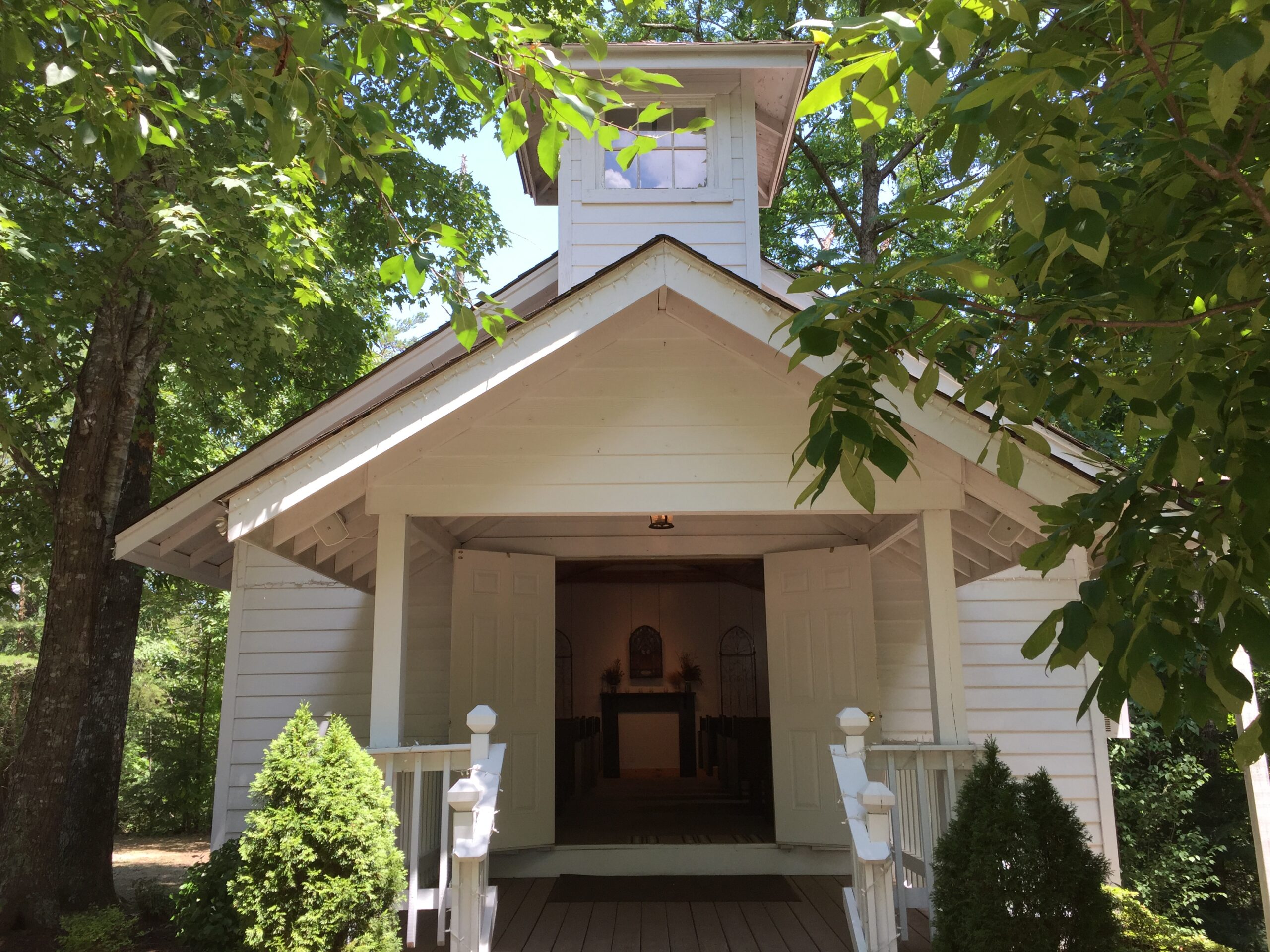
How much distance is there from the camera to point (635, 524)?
7.65 m

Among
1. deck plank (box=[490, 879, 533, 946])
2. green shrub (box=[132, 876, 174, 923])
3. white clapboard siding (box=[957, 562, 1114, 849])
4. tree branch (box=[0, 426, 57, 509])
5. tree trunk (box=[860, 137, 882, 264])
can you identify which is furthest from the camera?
tree trunk (box=[860, 137, 882, 264])

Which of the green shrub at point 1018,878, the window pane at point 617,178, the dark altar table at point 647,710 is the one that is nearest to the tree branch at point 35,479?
the window pane at point 617,178

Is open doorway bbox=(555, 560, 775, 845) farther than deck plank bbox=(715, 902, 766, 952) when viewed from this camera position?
Yes

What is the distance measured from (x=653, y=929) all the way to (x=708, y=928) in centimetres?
32

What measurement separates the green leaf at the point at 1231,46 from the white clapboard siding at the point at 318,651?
6912 mm

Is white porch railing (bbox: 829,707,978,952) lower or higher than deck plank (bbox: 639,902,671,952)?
higher

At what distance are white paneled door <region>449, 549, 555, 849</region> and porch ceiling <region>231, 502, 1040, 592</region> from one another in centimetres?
23

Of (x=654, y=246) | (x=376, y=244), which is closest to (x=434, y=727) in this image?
(x=654, y=246)

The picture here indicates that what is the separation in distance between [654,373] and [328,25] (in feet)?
9.40

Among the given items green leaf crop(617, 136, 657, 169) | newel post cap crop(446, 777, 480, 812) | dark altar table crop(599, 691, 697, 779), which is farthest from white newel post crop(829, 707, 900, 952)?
dark altar table crop(599, 691, 697, 779)

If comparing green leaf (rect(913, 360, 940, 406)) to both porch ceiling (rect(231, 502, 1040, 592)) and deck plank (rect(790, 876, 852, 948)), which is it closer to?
deck plank (rect(790, 876, 852, 948))

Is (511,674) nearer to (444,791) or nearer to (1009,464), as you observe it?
(444,791)

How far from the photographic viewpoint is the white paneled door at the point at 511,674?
281 inches

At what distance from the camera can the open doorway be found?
13.4m
